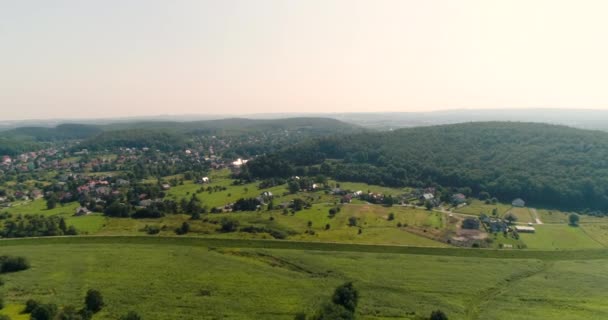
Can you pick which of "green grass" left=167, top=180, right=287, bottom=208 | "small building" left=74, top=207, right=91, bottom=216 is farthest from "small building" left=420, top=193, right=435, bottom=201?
"small building" left=74, top=207, right=91, bottom=216

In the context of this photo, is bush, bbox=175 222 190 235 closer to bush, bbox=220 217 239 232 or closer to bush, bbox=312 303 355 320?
bush, bbox=220 217 239 232

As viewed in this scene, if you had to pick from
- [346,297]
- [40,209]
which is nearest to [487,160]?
[346,297]

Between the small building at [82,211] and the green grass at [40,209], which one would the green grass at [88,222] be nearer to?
the small building at [82,211]

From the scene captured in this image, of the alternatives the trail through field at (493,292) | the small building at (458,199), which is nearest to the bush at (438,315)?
the trail through field at (493,292)

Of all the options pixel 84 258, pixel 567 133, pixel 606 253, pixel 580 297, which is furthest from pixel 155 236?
pixel 567 133

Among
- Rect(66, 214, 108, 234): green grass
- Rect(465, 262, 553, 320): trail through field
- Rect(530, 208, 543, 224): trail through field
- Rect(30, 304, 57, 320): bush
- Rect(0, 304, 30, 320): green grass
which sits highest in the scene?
Rect(30, 304, 57, 320): bush

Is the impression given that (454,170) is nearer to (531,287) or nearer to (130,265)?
(531,287)
